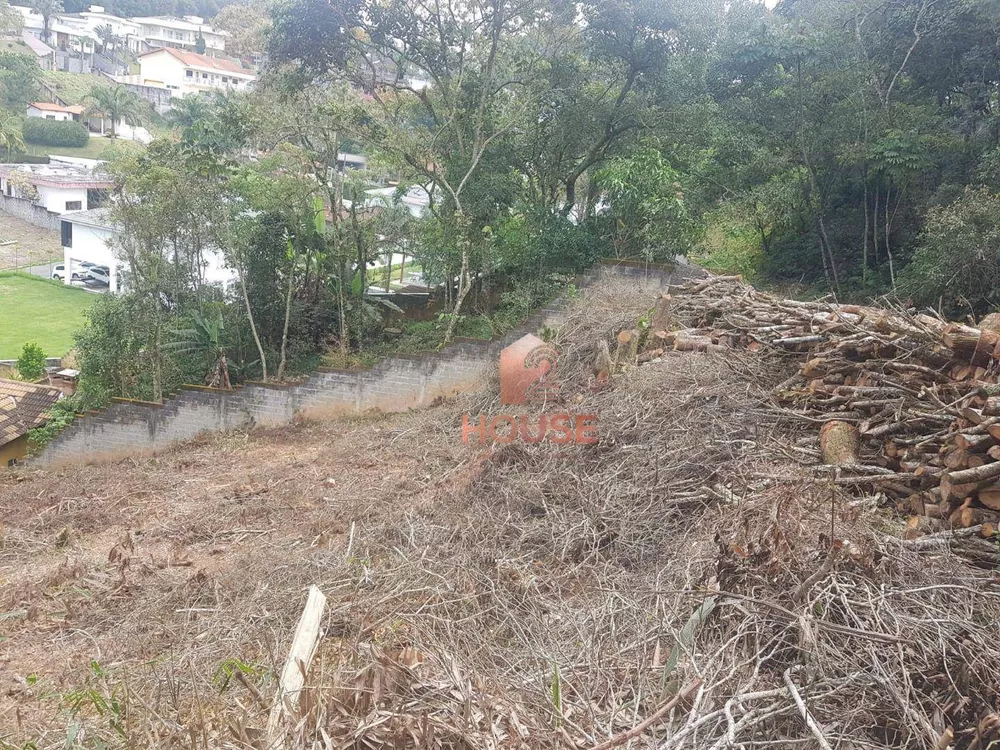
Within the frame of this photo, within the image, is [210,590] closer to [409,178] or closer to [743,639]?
[743,639]

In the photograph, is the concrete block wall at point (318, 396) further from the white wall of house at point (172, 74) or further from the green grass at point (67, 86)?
the white wall of house at point (172, 74)

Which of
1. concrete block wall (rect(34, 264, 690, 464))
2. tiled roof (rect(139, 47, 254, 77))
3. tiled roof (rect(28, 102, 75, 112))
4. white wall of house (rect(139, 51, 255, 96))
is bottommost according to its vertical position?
concrete block wall (rect(34, 264, 690, 464))

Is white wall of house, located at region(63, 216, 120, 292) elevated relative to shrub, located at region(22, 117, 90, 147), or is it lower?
lower

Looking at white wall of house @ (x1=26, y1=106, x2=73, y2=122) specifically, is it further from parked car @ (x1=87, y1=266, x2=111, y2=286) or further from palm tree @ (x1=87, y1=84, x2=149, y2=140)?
parked car @ (x1=87, y1=266, x2=111, y2=286)

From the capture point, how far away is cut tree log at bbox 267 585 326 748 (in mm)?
2854

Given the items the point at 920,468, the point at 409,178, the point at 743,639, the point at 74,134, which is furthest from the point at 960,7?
the point at 74,134

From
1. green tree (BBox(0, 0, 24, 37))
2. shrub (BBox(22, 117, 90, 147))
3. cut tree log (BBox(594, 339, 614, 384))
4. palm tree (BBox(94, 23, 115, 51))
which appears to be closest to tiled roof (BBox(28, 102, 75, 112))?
shrub (BBox(22, 117, 90, 147))

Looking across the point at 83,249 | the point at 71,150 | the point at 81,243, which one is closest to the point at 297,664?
the point at 83,249

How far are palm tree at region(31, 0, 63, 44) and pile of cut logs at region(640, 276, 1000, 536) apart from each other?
255 feet

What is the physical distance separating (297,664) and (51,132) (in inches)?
1934

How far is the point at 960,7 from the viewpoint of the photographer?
439 inches

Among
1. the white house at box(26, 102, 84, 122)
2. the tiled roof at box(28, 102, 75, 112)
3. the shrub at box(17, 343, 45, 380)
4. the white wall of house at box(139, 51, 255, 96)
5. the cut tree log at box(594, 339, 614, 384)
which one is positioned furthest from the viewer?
the white wall of house at box(139, 51, 255, 96)

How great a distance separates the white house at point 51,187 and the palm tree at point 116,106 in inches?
421

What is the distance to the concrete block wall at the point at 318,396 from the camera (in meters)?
11.4
